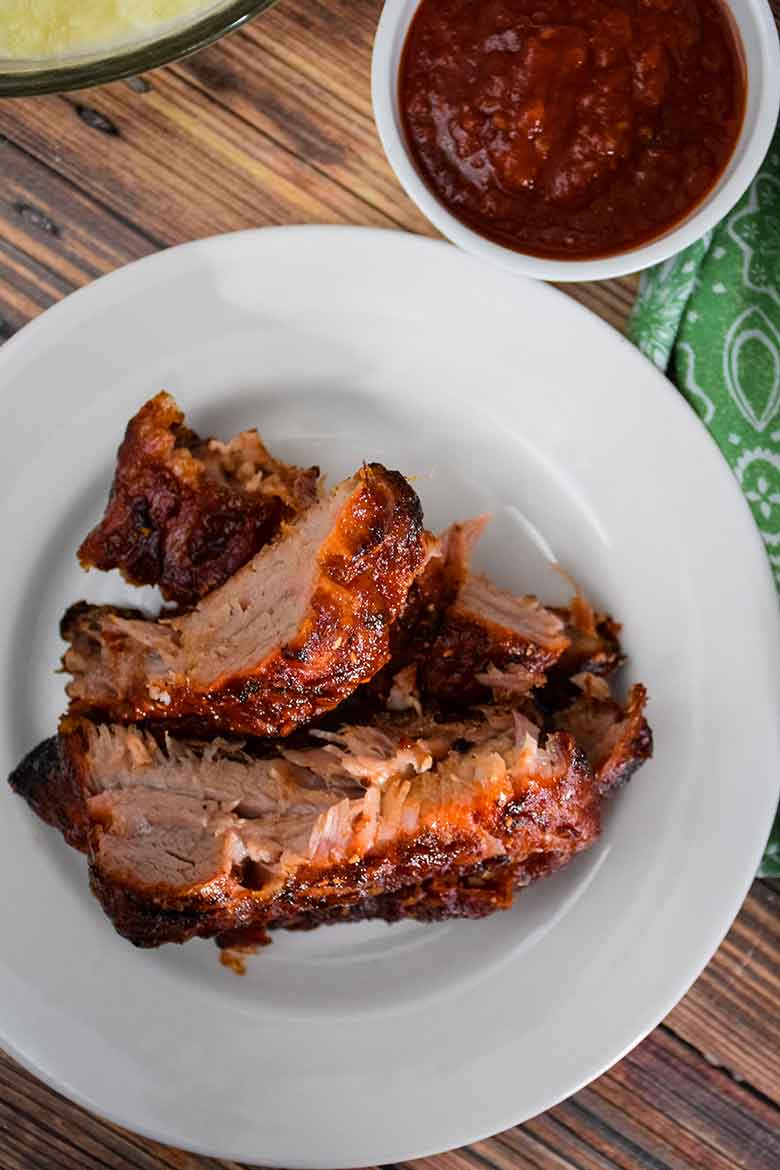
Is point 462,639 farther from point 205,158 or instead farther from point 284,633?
point 205,158

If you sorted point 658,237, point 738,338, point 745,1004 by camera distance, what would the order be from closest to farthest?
point 658,237 → point 738,338 → point 745,1004

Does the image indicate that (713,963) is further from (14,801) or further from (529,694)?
(14,801)

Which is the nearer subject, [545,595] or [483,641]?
[483,641]

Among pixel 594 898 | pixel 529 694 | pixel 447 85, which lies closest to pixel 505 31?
pixel 447 85

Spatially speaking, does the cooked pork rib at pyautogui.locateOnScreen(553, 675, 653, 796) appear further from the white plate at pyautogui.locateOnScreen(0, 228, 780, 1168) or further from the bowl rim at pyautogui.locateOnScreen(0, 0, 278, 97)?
the bowl rim at pyautogui.locateOnScreen(0, 0, 278, 97)

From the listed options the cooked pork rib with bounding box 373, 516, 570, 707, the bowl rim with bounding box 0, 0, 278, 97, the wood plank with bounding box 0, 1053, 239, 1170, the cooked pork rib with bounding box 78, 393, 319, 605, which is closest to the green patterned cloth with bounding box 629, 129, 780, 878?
the cooked pork rib with bounding box 373, 516, 570, 707

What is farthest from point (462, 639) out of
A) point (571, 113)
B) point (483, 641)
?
point (571, 113)

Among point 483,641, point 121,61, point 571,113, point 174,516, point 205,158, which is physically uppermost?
point 121,61
